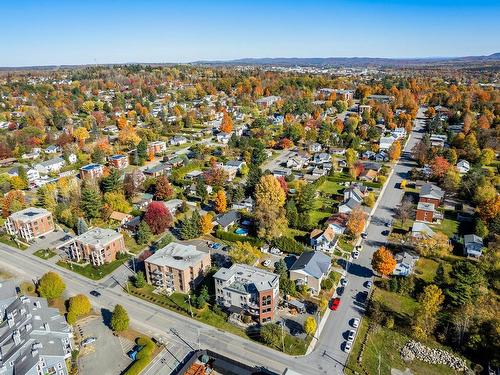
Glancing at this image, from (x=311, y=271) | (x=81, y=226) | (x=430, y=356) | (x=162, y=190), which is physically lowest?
(x=430, y=356)

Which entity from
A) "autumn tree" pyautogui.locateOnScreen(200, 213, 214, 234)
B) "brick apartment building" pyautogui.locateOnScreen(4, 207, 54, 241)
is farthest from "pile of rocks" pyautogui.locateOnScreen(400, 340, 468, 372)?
"brick apartment building" pyautogui.locateOnScreen(4, 207, 54, 241)

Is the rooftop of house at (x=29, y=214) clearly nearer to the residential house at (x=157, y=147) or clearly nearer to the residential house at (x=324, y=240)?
the residential house at (x=157, y=147)

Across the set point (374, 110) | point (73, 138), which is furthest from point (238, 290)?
point (374, 110)

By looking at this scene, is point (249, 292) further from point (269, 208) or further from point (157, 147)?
point (157, 147)

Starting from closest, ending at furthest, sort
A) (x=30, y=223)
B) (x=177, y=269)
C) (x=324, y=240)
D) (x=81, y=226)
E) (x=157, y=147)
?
(x=177, y=269)
(x=324, y=240)
(x=81, y=226)
(x=30, y=223)
(x=157, y=147)

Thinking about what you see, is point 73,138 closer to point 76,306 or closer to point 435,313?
point 76,306

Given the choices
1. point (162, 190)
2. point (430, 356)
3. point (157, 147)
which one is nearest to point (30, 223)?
point (162, 190)
